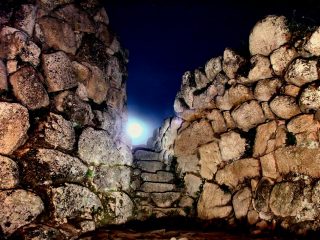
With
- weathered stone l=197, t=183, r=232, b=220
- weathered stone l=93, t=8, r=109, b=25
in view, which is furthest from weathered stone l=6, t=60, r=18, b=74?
weathered stone l=197, t=183, r=232, b=220

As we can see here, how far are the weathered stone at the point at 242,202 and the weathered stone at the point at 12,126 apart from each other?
17.6ft

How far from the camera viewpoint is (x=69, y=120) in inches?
292

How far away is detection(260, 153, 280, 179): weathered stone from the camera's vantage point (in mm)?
7262

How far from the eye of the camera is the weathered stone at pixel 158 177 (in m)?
9.12

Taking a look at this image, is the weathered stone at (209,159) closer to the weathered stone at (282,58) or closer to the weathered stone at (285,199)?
the weathered stone at (285,199)

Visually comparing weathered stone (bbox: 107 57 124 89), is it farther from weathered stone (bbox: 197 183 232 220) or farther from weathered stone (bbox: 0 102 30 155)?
weathered stone (bbox: 197 183 232 220)

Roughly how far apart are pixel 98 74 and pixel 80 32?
4.27ft

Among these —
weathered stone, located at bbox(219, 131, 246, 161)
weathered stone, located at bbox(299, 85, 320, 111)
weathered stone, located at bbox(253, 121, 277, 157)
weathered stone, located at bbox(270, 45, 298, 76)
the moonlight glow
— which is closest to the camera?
weathered stone, located at bbox(299, 85, 320, 111)

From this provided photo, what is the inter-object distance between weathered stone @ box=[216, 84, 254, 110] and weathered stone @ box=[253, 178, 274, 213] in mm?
2256

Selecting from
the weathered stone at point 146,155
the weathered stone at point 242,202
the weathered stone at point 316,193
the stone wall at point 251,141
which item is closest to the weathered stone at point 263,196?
the stone wall at point 251,141

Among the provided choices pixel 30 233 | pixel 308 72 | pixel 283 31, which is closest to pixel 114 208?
pixel 30 233

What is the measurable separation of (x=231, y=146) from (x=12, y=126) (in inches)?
218

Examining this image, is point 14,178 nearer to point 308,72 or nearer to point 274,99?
point 274,99

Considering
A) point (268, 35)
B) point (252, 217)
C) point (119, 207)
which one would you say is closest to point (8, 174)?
point (119, 207)
